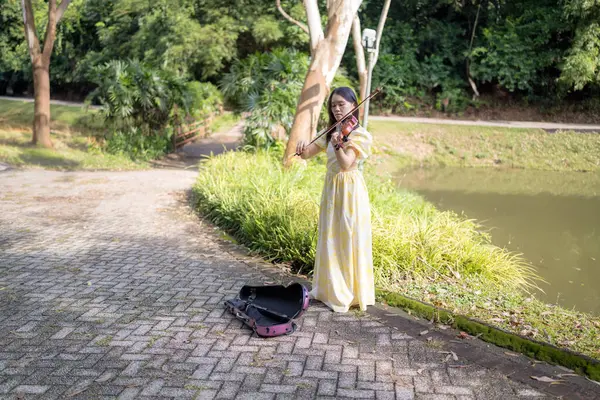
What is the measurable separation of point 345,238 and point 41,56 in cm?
1441

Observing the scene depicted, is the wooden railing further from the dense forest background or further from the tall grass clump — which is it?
the tall grass clump

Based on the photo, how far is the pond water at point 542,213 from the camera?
7984 millimetres

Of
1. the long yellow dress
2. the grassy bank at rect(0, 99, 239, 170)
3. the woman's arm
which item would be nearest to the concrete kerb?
the long yellow dress

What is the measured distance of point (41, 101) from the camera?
16.5 metres

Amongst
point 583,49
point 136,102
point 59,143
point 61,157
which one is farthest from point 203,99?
point 583,49

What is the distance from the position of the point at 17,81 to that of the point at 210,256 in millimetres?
33715

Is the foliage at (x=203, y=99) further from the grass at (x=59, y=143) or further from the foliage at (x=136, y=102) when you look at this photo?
the grass at (x=59, y=143)

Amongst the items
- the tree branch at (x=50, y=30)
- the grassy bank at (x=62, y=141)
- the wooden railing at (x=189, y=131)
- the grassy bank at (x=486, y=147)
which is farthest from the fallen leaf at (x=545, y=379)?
the wooden railing at (x=189, y=131)

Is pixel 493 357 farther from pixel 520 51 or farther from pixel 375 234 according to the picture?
pixel 520 51

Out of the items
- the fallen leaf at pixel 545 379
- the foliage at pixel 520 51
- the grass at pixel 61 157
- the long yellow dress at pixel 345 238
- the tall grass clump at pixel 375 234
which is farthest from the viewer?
the foliage at pixel 520 51

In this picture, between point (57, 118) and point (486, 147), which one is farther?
point (57, 118)

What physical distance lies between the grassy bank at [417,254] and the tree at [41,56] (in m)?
9.71

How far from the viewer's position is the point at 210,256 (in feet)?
→ 21.7

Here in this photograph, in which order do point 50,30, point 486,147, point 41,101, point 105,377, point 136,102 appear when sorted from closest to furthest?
point 105,377, point 50,30, point 41,101, point 136,102, point 486,147
